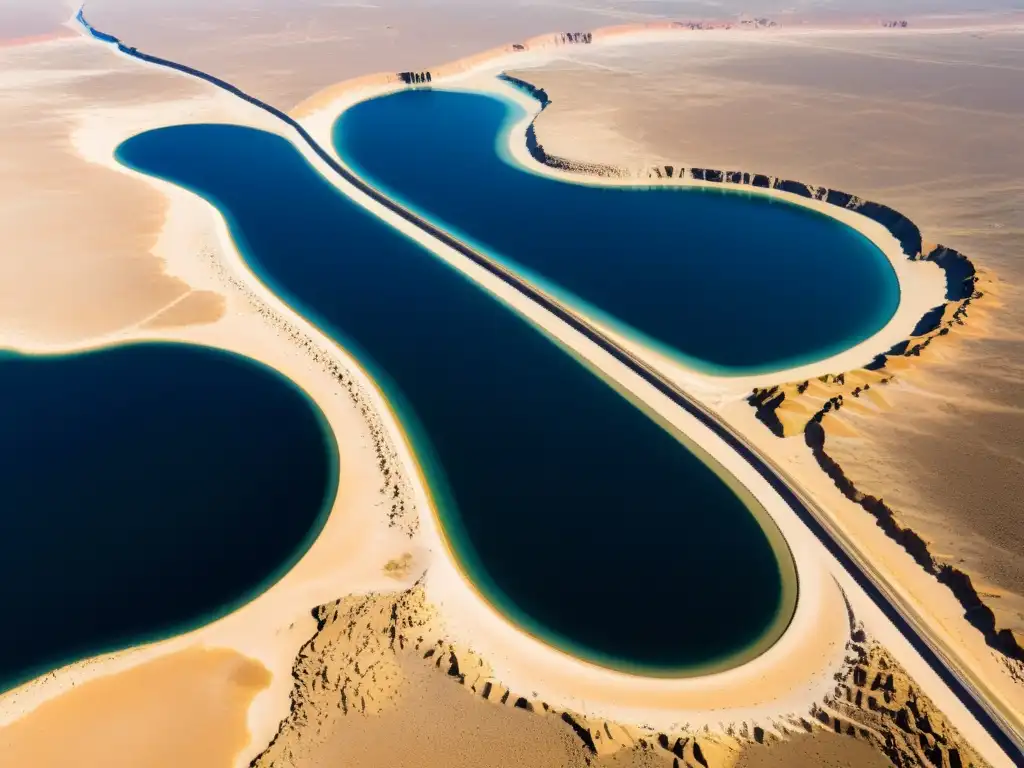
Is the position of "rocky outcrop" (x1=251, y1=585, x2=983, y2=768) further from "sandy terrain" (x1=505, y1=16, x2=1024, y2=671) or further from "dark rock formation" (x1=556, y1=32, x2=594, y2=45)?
"dark rock formation" (x1=556, y1=32, x2=594, y2=45)

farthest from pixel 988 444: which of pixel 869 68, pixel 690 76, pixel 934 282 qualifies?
pixel 869 68

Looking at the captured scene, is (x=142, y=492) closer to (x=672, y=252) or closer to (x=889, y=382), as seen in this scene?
(x=889, y=382)

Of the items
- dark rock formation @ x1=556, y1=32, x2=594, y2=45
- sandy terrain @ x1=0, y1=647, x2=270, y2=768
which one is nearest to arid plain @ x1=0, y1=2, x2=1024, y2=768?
sandy terrain @ x1=0, y1=647, x2=270, y2=768

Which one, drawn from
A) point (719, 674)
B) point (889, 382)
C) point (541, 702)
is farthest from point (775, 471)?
point (541, 702)

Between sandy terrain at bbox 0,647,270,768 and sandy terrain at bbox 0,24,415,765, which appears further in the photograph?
sandy terrain at bbox 0,24,415,765

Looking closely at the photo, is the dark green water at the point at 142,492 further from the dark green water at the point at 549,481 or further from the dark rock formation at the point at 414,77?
the dark rock formation at the point at 414,77

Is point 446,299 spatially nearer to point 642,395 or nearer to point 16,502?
point 642,395
